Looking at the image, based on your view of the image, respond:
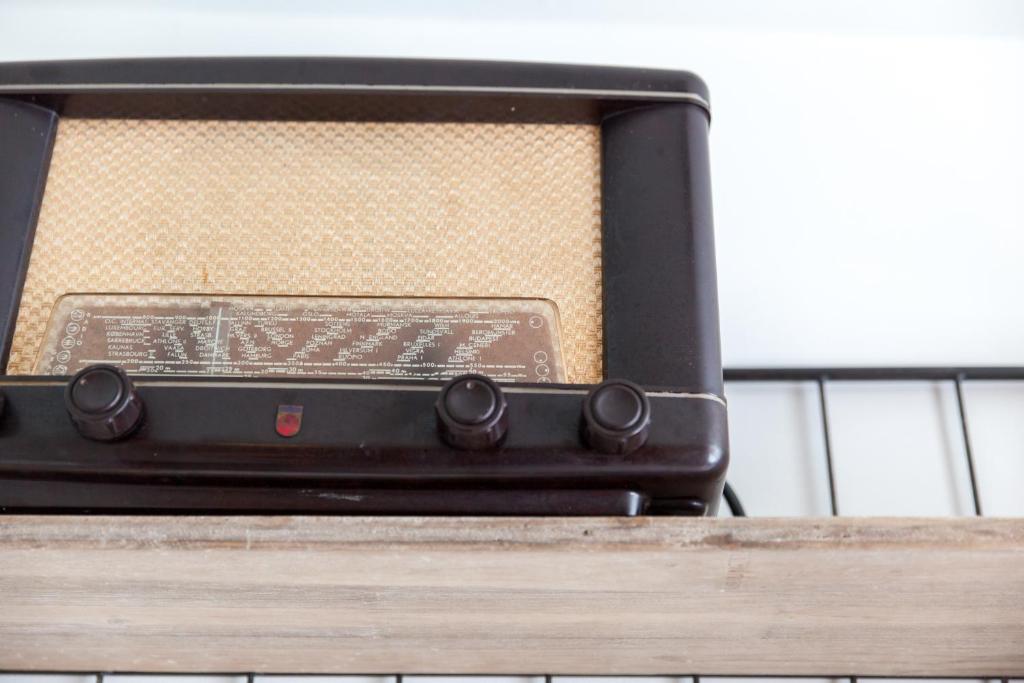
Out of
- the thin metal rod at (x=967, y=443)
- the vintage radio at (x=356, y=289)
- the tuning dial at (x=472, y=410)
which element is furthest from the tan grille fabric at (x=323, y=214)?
the thin metal rod at (x=967, y=443)

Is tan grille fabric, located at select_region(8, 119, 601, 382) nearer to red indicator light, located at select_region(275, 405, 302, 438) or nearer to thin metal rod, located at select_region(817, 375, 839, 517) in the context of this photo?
red indicator light, located at select_region(275, 405, 302, 438)

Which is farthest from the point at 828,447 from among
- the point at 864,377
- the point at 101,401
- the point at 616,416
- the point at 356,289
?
the point at 101,401

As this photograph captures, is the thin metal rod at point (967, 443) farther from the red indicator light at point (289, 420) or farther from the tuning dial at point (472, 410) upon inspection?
the red indicator light at point (289, 420)

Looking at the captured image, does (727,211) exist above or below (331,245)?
above

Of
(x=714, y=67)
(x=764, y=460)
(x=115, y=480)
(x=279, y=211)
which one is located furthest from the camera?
(x=714, y=67)

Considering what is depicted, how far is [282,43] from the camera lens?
4.00ft

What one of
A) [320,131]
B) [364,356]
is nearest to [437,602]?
[364,356]

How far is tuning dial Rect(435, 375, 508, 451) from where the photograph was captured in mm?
691

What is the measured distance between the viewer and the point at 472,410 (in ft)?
2.27

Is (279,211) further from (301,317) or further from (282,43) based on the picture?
(282,43)

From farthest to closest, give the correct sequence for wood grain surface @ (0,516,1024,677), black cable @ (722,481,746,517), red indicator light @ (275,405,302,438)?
black cable @ (722,481,746,517) < red indicator light @ (275,405,302,438) < wood grain surface @ (0,516,1024,677)

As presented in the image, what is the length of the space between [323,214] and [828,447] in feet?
1.87

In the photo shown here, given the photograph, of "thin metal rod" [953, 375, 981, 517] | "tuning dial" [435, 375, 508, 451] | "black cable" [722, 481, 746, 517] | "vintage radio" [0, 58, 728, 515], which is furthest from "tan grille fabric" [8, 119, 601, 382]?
"thin metal rod" [953, 375, 981, 517]

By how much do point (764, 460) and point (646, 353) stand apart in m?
0.35
